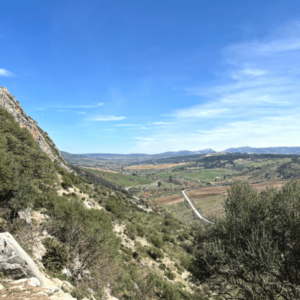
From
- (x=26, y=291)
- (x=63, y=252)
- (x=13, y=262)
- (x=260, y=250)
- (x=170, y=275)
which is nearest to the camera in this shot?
(x=26, y=291)

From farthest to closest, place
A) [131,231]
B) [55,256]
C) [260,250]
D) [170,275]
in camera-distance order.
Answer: [131,231]
[170,275]
[260,250]
[55,256]

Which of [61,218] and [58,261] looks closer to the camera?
[58,261]

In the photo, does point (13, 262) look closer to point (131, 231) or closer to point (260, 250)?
point (260, 250)

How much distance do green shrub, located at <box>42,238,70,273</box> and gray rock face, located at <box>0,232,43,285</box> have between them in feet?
10.4

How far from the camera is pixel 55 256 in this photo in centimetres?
1346

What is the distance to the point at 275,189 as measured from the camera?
20422 millimetres

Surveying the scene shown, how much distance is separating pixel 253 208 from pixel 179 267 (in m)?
15.6

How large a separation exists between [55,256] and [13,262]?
4.79m

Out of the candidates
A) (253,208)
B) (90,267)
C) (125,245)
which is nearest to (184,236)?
(125,245)

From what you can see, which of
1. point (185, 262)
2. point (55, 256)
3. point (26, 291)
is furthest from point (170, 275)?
point (26, 291)

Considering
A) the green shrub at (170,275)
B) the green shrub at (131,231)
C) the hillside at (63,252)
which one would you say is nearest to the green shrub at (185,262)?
the hillside at (63,252)

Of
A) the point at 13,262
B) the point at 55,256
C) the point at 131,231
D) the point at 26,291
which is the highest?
the point at 13,262

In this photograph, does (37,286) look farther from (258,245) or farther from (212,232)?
(212,232)

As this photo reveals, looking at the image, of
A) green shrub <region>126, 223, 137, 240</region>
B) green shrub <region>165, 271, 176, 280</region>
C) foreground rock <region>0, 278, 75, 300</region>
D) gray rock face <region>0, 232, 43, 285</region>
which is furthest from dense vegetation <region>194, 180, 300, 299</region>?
gray rock face <region>0, 232, 43, 285</region>
